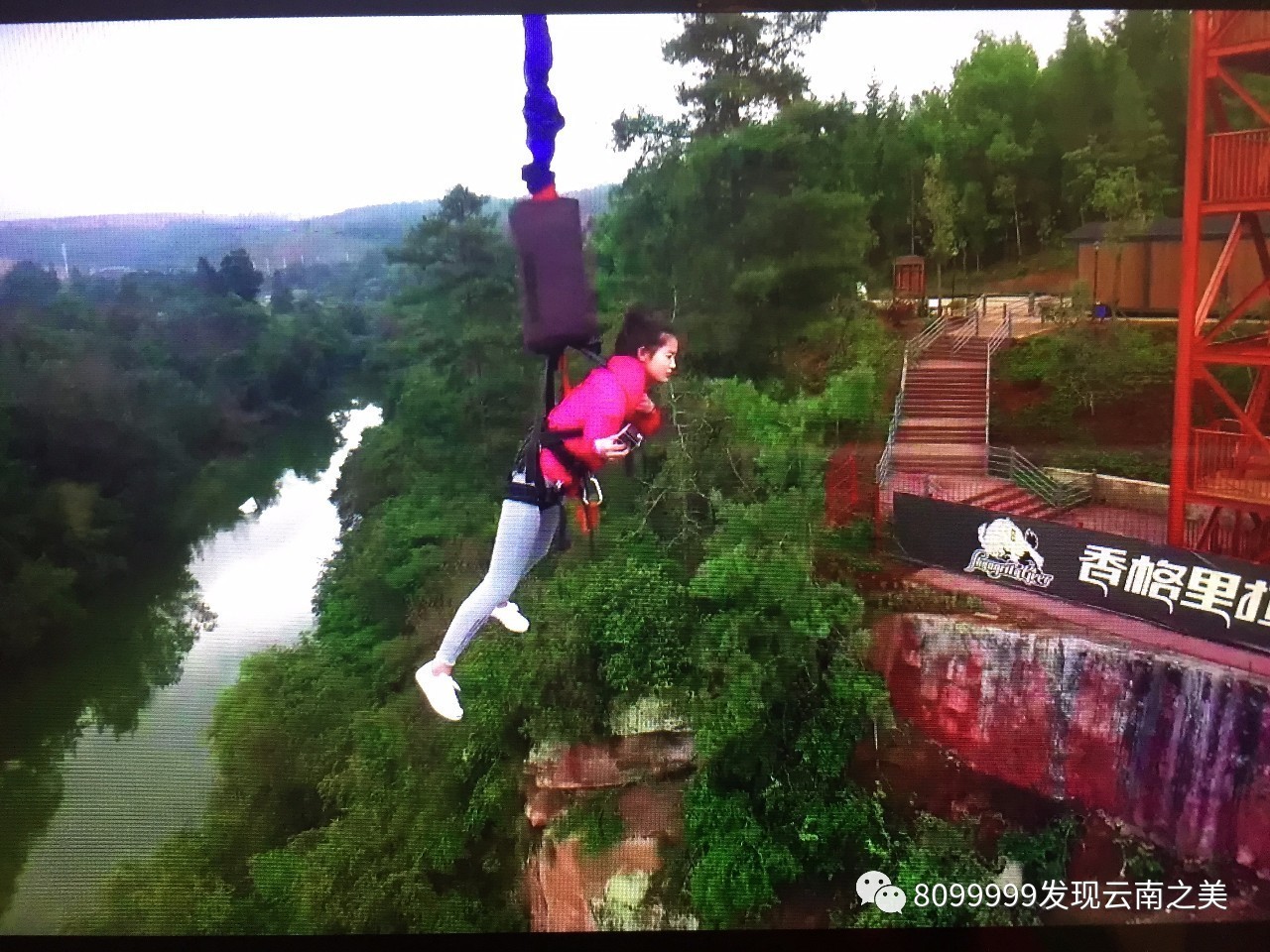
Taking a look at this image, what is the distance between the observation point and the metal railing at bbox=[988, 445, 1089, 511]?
205cm

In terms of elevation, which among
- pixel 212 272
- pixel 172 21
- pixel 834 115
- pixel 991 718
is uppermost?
pixel 172 21

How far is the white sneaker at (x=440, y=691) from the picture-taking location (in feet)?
6.86

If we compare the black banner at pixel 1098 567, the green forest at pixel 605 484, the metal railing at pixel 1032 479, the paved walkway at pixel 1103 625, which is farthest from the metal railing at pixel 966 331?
the paved walkway at pixel 1103 625

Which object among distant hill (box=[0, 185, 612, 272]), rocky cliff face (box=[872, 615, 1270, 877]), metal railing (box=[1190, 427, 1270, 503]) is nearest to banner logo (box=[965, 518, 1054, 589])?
rocky cliff face (box=[872, 615, 1270, 877])

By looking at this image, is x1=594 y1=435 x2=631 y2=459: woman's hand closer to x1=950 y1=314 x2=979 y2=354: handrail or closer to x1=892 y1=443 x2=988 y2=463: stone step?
x1=892 y1=443 x2=988 y2=463: stone step

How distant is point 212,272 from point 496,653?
0.98 metres

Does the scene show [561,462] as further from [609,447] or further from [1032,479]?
[1032,479]

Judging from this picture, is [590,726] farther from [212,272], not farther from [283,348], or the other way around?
[212,272]

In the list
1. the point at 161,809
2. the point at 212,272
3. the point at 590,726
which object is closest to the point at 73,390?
the point at 212,272

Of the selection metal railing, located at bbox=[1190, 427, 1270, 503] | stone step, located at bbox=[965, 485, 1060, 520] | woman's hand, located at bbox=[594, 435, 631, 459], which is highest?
woman's hand, located at bbox=[594, 435, 631, 459]

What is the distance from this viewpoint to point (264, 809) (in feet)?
6.93

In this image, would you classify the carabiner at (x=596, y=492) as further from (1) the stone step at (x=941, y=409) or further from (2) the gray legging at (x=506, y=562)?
(1) the stone step at (x=941, y=409)

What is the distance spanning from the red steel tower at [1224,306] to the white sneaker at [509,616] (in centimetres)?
132

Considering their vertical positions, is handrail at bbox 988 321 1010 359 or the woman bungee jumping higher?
handrail at bbox 988 321 1010 359
